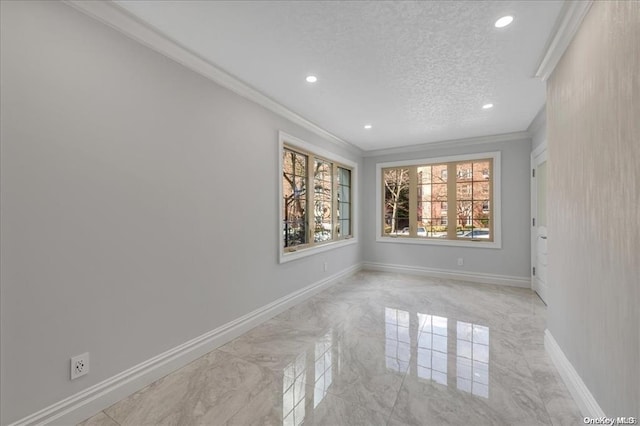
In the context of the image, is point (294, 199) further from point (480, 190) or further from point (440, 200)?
point (480, 190)

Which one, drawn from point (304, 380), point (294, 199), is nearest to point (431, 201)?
point (294, 199)

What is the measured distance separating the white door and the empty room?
2.73 ft

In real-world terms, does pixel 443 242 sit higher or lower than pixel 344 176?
lower

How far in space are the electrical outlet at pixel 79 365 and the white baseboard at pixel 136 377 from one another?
0.11 meters

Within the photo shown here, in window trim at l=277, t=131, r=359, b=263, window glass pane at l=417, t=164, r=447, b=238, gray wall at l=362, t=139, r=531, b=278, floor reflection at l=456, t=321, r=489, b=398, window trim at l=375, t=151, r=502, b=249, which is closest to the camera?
floor reflection at l=456, t=321, r=489, b=398

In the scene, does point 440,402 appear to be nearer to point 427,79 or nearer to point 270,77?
point 427,79

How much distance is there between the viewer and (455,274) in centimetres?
494

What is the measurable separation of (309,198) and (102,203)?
2604mm

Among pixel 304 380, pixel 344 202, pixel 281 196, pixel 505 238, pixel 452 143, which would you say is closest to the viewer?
pixel 304 380

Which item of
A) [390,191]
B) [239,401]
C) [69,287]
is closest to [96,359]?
[69,287]

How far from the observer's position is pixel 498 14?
1.81m

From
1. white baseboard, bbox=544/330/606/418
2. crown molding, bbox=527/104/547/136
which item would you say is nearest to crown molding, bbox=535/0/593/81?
crown molding, bbox=527/104/547/136

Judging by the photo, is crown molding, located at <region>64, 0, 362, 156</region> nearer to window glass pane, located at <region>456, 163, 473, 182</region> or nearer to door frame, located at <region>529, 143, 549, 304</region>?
window glass pane, located at <region>456, 163, 473, 182</region>

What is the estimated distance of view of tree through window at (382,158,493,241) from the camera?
481 cm
